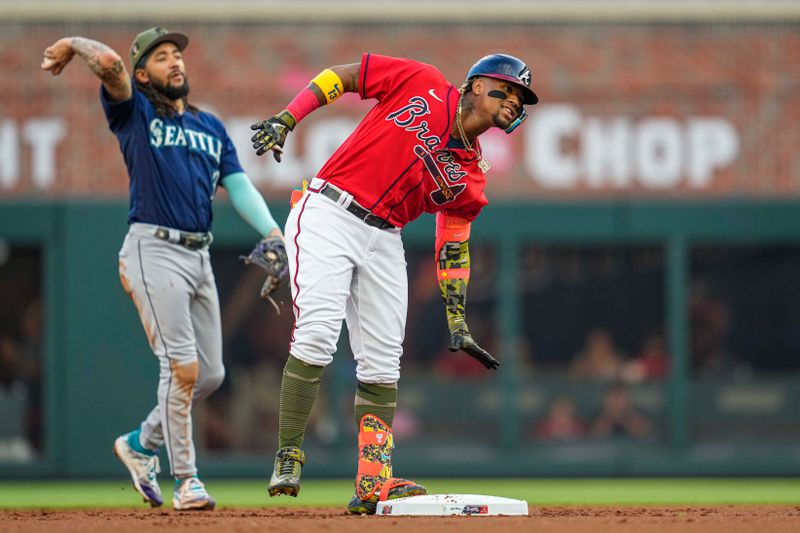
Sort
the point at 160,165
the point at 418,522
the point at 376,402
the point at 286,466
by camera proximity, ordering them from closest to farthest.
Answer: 1. the point at 418,522
2. the point at 286,466
3. the point at 376,402
4. the point at 160,165

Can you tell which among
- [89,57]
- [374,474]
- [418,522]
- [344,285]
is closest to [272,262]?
[344,285]

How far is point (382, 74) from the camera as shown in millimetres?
5980

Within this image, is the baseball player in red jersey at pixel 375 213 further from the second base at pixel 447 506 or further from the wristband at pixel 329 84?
the second base at pixel 447 506

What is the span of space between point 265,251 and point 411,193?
2.94 ft

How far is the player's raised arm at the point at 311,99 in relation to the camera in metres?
5.63

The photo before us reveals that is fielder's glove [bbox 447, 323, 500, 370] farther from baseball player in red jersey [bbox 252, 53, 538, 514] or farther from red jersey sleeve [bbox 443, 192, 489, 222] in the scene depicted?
red jersey sleeve [bbox 443, 192, 489, 222]

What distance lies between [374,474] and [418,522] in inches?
23.1

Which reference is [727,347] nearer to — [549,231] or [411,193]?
[549,231]

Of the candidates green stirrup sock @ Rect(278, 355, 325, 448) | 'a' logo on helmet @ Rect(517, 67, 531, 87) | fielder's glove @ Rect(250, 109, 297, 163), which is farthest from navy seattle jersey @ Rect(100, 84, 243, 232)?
'a' logo on helmet @ Rect(517, 67, 531, 87)

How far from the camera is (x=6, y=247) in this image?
40.2 feet

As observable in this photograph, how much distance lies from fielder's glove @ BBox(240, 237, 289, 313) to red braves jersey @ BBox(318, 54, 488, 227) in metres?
0.62

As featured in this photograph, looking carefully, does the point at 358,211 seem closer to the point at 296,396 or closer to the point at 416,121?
the point at 416,121

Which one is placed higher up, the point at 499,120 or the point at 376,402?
the point at 499,120

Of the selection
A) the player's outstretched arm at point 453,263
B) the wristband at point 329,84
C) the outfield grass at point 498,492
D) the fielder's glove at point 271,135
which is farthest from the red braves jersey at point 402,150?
the outfield grass at point 498,492
